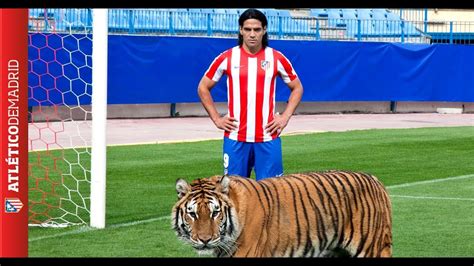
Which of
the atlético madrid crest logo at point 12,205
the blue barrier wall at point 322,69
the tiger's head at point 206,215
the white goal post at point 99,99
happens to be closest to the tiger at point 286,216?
the tiger's head at point 206,215

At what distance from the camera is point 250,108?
9.30 meters

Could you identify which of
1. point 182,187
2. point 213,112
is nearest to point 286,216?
point 182,187

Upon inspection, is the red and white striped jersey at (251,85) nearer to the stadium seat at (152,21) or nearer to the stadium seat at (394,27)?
the stadium seat at (152,21)

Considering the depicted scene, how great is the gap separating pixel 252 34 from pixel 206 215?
2457 millimetres

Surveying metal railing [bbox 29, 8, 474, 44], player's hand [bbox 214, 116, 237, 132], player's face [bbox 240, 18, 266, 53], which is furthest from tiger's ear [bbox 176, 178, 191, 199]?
metal railing [bbox 29, 8, 474, 44]

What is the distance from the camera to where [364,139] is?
22.1 metres

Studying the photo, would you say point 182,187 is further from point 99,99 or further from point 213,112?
point 99,99

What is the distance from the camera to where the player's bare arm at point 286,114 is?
9141 millimetres

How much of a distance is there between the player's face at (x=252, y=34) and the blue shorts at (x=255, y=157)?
0.74 m

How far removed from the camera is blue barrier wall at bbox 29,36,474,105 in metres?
25.9

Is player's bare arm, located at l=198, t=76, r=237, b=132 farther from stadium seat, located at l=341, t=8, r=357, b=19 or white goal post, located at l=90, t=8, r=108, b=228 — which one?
stadium seat, located at l=341, t=8, r=357, b=19

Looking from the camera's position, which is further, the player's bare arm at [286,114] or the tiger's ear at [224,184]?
the player's bare arm at [286,114]
